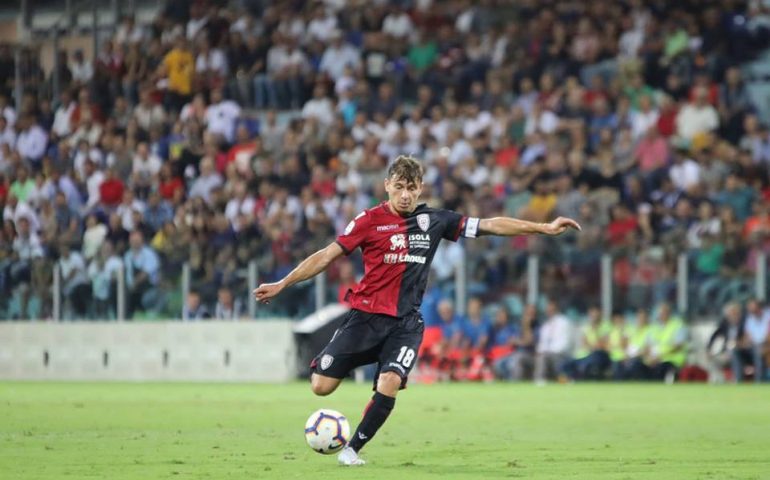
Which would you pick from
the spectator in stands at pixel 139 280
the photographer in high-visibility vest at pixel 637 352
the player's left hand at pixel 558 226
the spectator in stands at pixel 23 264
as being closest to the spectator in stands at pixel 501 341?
the photographer in high-visibility vest at pixel 637 352

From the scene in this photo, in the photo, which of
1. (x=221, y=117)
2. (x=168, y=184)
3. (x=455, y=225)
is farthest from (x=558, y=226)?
(x=221, y=117)

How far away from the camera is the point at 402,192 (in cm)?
1054

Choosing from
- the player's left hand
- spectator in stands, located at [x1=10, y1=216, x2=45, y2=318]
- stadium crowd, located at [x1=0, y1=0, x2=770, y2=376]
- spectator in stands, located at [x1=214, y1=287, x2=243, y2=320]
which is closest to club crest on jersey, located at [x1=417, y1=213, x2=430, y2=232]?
the player's left hand

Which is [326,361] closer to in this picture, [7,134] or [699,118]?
[699,118]

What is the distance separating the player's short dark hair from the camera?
10.4 meters

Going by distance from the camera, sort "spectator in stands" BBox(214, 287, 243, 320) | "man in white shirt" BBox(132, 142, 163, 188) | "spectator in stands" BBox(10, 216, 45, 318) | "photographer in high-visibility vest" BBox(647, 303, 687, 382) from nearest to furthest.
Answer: "photographer in high-visibility vest" BBox(647, 303, 687, 382), "spectator in stands" BBox(214, 287, 243, 320), "spectator in stands" BBox(10, 216, 45, 318), "man in white shirt" BBox(132, 142, 163, 188)

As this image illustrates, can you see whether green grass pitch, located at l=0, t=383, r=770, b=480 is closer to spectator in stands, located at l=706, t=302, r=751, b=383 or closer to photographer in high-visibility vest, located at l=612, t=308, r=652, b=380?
spectator in stands, located at l=706, t=302, r=751, b=383

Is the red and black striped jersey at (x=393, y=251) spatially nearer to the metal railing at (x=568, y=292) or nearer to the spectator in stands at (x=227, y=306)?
the metal railing at (x=568, y=292)

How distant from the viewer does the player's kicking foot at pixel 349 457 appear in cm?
1018

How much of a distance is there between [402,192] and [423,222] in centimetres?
35

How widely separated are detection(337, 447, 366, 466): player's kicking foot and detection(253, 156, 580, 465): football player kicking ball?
1.47 ft

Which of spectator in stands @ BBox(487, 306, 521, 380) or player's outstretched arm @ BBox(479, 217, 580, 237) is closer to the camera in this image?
player's outstretched arm @ BBox(479, 217, 580, 237)

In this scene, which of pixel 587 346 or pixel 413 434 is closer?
pixel 413 434

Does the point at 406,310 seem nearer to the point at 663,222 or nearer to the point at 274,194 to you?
the point at 663,222
